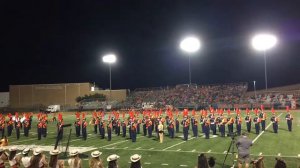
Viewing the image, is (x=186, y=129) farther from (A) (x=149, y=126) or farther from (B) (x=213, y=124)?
(A) (x=149, y=126)

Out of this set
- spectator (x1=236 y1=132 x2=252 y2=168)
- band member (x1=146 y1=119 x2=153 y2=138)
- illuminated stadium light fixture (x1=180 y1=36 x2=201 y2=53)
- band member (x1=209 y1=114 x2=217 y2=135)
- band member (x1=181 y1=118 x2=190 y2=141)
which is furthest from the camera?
illuminated stadium light fixture (x1=180 y1=36 x2=201 y2=53)

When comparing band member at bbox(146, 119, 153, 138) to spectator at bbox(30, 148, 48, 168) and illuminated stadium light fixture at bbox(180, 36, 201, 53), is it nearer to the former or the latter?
spectator at bbox(30, 148, 48, 168)

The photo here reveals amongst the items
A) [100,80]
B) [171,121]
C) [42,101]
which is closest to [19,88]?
[42,101]

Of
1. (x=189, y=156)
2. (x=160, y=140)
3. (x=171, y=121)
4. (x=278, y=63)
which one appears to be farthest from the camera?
(x=278, y=63)

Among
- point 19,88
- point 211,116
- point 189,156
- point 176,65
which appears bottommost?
point 189,156

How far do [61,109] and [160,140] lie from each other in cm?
4264

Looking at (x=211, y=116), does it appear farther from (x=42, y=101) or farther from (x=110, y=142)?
(x=42, y=101)

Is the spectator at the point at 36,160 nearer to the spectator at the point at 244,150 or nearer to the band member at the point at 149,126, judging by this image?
the spectator at the point at 244,150

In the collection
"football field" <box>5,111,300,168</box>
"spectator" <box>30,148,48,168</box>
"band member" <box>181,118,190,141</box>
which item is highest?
"spectator" <box>30,148,48,168</box>

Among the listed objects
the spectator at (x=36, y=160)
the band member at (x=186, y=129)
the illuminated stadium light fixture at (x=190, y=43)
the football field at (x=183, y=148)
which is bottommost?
the football field at (x=183, y=148)

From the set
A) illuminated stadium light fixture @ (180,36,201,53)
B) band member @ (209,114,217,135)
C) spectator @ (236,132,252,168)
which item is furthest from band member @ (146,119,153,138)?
illuminated stadium light fixture @ (180,36,201,53)

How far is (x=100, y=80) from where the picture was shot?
A: 234 ft

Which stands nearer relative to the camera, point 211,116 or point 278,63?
point 211,116

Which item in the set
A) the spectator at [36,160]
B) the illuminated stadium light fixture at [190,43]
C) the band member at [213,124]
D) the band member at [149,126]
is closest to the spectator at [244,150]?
the spectator at [36,160]
